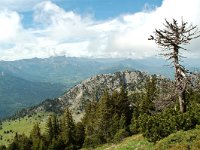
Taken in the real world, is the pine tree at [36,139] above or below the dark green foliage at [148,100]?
below

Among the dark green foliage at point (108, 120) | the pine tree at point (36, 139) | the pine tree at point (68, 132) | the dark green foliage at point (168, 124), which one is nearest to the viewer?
the dark green foliage at point (168, 124)

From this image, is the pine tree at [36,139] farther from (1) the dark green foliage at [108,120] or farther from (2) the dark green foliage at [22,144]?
(1) the dark green foliage at [108,120]

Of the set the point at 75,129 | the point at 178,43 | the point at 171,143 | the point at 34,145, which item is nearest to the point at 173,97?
the point at 178,43

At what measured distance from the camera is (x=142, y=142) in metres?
45.0

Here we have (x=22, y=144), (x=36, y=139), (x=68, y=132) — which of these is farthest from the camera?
(x=22, y=144)

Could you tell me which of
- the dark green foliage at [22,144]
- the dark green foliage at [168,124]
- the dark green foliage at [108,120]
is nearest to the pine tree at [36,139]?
the dark green foliage at [22,144]

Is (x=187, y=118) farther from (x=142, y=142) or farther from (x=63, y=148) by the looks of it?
(x=63, y=148)

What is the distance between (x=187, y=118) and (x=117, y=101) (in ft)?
315

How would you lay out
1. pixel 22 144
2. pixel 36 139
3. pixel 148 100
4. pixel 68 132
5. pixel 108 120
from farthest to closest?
pixel 22 144 < pixel 36 139 < pixel 68 132 < pixel 108 120 < pixel 148 100

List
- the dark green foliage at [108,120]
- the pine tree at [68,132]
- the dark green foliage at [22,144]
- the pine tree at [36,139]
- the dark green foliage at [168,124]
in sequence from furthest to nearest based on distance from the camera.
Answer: the dark green foliage at [22,144]
the pine tree at [36,139]
the pine tree at [68,132]
the dark green foliage at [108,120]
the dark green foliage at [168,124]

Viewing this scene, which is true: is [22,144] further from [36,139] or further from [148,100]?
[148,100]

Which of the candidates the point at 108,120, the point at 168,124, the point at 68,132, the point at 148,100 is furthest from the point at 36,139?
the point at 168,124

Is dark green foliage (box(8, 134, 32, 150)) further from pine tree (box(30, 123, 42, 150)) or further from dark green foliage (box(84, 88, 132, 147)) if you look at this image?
dark green foliage (box(84, 88, 132, 147))

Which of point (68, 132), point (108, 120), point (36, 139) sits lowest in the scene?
point (36, 139)
